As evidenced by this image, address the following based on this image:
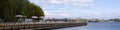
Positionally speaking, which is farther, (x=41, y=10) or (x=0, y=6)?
(x=41, y=10)

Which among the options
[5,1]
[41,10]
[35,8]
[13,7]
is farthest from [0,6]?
[41,10]

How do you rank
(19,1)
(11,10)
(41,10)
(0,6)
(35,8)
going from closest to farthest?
1. (0,6)
2. (11,10)
3. (19,1)
4. (35,8)
5. (41,10)

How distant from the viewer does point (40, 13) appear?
416 feet

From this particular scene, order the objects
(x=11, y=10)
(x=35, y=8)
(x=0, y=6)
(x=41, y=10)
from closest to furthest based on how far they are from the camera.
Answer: (x=0, y=6) → (x=11, y=10) → (x=35, y=8) → (x=41, y=10)

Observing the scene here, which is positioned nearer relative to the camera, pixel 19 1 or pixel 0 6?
pixel 0 6

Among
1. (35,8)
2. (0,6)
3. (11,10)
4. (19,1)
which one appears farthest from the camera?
(35,8)

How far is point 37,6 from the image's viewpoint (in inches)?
4931

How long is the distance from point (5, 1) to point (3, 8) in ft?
5.05

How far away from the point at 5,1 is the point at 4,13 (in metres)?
3.45

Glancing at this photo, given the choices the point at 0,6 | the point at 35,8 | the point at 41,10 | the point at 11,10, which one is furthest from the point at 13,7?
the point at 41,10

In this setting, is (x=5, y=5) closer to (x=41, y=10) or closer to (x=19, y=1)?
(x=19, y=1)

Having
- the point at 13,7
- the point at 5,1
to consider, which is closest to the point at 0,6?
the point at 5,1

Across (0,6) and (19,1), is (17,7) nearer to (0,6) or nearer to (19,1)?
(19,1)

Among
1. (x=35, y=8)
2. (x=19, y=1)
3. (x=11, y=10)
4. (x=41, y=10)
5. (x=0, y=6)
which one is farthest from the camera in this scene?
(x=41, y=10)
